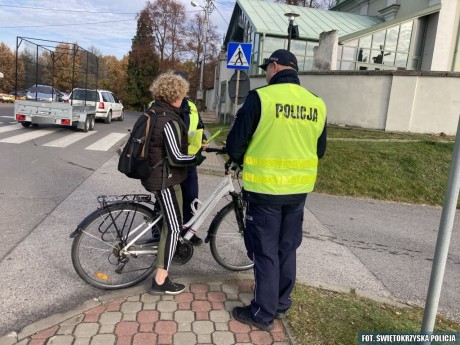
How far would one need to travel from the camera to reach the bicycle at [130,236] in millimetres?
3264

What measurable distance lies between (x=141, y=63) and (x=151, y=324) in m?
47.2

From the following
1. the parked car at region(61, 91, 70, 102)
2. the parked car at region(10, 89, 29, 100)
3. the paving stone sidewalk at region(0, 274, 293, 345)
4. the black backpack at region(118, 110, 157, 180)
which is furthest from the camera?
the parked car at region(61, 91, 70, 102)

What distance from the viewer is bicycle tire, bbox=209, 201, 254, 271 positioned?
3.69 m

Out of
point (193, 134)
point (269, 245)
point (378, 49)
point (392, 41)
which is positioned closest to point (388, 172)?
point (193, 134)

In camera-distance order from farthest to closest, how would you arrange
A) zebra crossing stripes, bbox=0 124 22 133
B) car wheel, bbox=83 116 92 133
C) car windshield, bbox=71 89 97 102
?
car windshield, bbox=71 89 97 102
car wheel, bbox=83 116 92 133
zebra crossing stripes, bbox=0 124 22 133

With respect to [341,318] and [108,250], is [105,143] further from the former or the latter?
[341,318]

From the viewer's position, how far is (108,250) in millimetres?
3492

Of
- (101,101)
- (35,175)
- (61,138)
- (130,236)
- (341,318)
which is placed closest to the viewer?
(341,318)

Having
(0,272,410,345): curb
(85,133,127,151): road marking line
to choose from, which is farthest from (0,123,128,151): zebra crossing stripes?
(0,272,410,345): curb

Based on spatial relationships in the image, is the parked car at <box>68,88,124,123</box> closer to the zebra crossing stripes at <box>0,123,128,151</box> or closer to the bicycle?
the zebra crossing stripes at <box>0,123,128,151</box>

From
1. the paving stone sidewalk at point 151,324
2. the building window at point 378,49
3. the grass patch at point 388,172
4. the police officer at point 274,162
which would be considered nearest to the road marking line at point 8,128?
the grass patch at point 388,172

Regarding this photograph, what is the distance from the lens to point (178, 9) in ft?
145

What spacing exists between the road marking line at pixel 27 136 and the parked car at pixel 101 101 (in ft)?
5.75

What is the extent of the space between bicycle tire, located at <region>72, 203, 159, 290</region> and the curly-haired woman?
0.23 m
